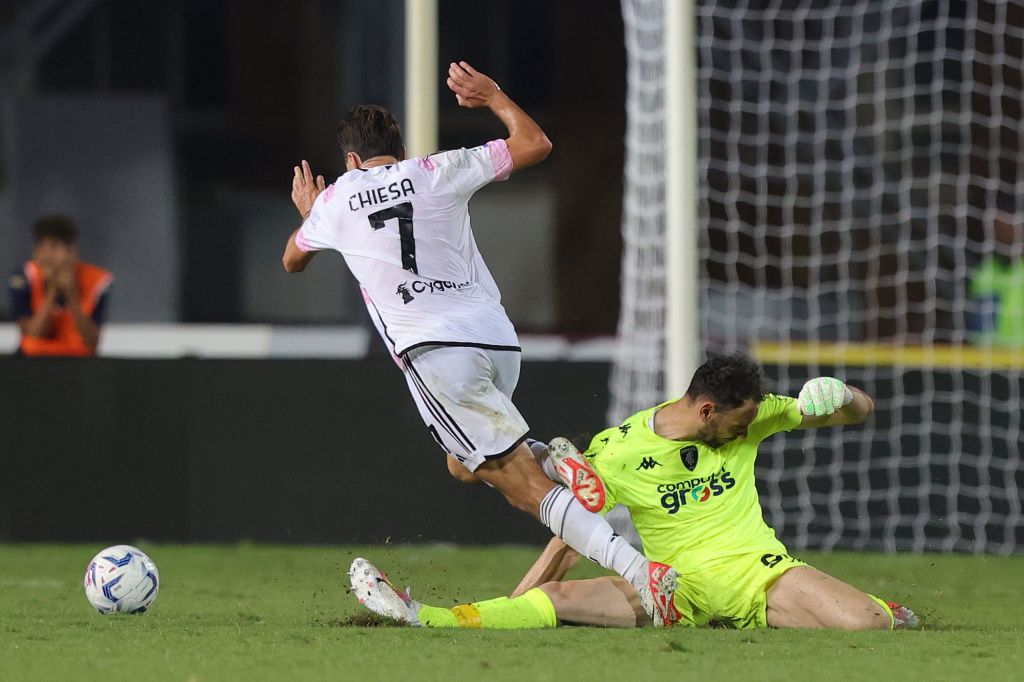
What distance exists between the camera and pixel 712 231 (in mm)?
11648

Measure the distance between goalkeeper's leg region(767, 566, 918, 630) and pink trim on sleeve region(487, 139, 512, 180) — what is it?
1607 mm

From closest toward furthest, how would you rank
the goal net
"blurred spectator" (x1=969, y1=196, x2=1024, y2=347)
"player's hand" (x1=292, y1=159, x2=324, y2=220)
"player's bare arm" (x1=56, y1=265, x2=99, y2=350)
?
1. "player's hand" (x1=292, y1=159, x2=324, y2=220)
2. the goal net
3. "player's bare arm" (x1=56, y1=265, x2=99, y2=350)
4. "blurred spectator" (x1=969, y1=196, x2=1024, y2=347)

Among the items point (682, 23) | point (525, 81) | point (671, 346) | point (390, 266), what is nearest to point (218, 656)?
point (390, 266)

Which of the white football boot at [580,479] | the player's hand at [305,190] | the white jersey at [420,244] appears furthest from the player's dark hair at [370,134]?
the white football boot at [580,479]

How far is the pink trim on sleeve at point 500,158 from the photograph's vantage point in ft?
18.1

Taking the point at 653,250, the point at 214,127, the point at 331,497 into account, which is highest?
the point at 214,127

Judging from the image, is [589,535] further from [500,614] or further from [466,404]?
[466,404]

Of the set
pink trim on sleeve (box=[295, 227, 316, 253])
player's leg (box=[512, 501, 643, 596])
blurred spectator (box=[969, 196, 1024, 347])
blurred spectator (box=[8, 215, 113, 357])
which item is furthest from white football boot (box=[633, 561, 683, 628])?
blurred spectator (box=[969, 196, 1024, 347])

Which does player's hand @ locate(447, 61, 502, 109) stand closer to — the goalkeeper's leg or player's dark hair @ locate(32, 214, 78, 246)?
the goalkeeper's leg

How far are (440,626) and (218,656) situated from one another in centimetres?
85

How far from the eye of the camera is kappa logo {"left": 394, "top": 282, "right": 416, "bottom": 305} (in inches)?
215

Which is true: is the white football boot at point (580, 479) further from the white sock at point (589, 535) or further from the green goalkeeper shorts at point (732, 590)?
the green goalkeeper shorts at point (732, 590)

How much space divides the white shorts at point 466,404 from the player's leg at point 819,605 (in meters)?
0.98

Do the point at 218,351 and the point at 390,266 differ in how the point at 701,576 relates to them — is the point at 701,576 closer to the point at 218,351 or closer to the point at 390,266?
the point at 390,266
